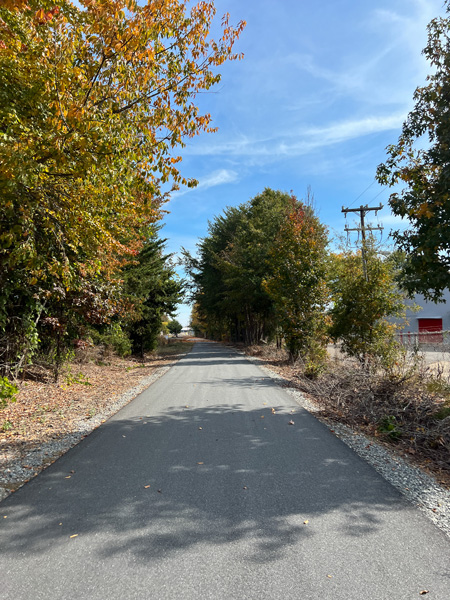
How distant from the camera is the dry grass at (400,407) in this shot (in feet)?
19.4

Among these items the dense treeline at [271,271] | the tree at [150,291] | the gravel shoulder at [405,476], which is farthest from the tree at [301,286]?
the gravel shoulder at [405,476]

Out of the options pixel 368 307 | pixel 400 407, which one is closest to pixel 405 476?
pixel 400 407

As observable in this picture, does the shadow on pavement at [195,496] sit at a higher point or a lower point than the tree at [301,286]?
lower

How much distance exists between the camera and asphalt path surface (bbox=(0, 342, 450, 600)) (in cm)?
274

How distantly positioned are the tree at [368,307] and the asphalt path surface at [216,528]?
9.25m

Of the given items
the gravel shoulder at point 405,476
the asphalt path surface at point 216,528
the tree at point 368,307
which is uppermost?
the tree at point 368,307

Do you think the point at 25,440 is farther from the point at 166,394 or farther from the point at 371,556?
the point at 371,556

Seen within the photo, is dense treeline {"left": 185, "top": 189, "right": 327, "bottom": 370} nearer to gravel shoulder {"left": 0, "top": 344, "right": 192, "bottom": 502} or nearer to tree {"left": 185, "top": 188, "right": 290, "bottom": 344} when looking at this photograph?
tree {"left": 185, "top": 188, "right": 290, "bottom": 344}

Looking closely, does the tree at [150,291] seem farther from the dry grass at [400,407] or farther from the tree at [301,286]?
the dry grass at [400,407]

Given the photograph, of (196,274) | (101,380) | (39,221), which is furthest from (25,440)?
(196,274)

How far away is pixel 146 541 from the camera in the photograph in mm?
3268

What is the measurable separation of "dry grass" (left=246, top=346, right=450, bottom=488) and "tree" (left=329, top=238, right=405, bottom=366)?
3.86m

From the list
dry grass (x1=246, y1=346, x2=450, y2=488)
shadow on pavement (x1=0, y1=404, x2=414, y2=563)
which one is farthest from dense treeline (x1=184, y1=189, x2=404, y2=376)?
shadow on pavement (x1=0, y1=404, x2=414, y2=563)

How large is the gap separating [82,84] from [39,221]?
9.56ft
